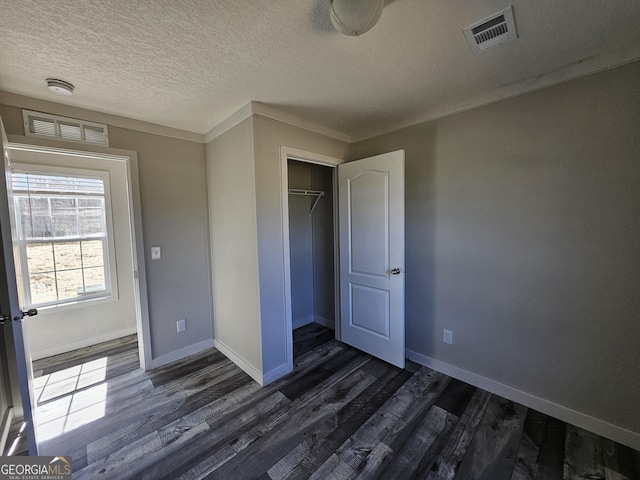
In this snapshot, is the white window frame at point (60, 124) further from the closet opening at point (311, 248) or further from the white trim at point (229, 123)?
the closet opening at point (311, 248)

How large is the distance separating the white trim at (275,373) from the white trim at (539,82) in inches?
103

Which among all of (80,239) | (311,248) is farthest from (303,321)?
(80,239)

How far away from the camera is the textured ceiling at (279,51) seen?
1183 mm

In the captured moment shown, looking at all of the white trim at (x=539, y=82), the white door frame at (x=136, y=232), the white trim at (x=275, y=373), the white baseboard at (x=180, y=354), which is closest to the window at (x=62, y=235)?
the white door frame at (x=136, y=232)

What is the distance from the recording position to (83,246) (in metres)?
3.16

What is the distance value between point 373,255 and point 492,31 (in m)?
1.81

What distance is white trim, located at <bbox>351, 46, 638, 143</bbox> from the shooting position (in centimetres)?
153

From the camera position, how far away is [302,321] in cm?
356

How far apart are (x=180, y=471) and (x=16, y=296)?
1.39 meters

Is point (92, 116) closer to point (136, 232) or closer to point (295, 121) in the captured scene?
point (136, 232)

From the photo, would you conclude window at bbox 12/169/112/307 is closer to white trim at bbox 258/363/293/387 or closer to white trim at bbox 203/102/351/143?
white trim at bbox 203/102/351/143

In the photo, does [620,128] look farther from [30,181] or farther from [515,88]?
[30,181]

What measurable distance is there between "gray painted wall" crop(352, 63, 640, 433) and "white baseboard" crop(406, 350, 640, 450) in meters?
0.04

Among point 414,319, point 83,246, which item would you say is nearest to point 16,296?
point 83,246
